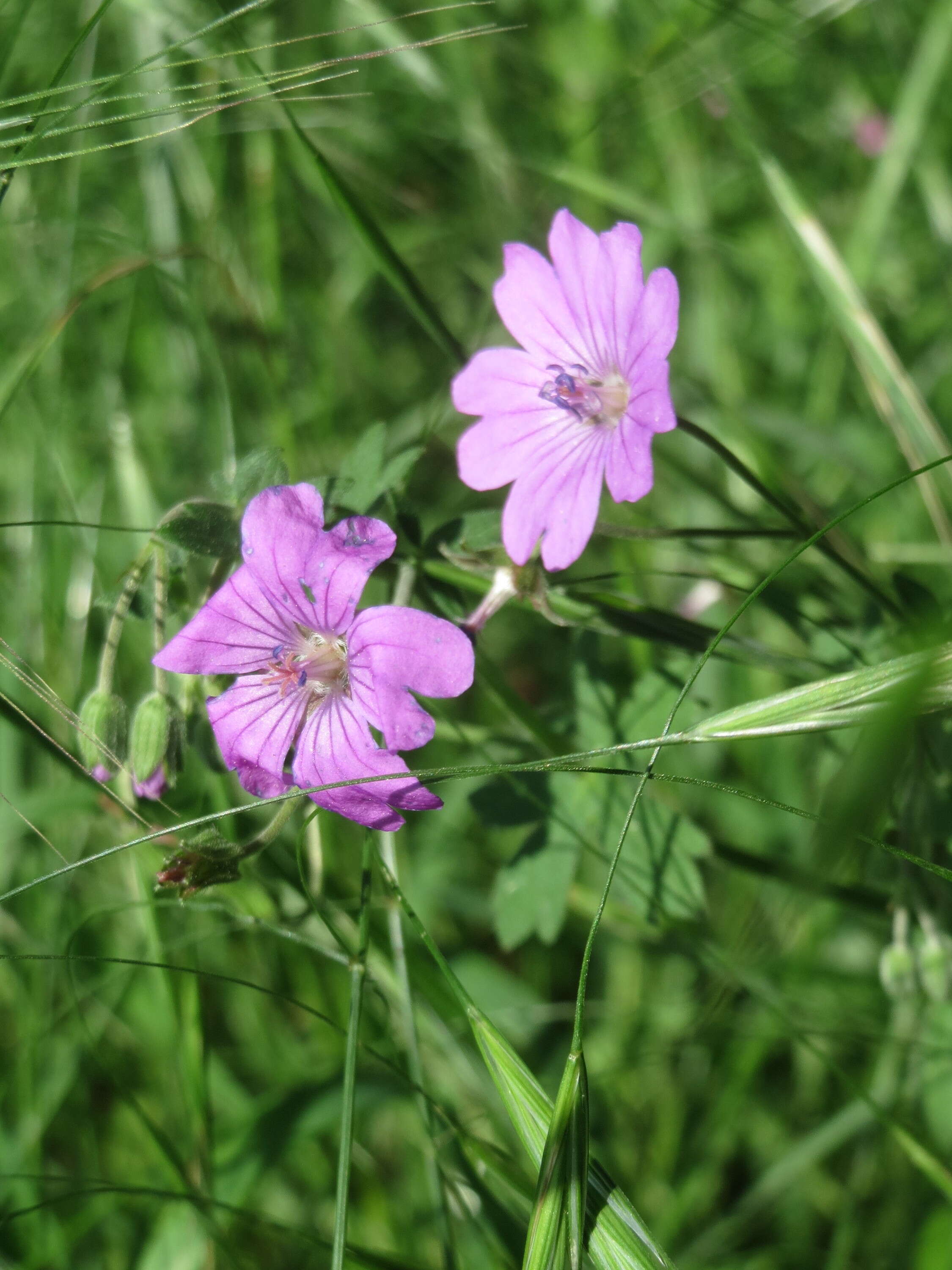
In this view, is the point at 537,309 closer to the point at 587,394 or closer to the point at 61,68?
the point at 587,394

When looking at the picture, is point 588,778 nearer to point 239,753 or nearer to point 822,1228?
point 239,753

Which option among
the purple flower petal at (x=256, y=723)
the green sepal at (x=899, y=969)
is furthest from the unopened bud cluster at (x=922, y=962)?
the purple flower petal at (x=256, y=723)

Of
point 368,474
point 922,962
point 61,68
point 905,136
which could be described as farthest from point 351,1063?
point 905,136

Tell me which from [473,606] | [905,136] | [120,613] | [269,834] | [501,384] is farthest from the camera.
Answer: [905,136]

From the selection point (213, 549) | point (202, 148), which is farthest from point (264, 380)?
point (213, 549)

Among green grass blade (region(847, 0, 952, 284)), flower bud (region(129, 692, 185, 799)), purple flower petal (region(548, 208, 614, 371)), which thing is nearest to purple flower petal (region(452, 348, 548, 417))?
purple flower petal (region(548, 208, 614, 371))

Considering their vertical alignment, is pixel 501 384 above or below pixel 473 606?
above

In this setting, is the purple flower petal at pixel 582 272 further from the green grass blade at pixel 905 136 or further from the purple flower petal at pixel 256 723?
the green grass blade at pixel 905 136
